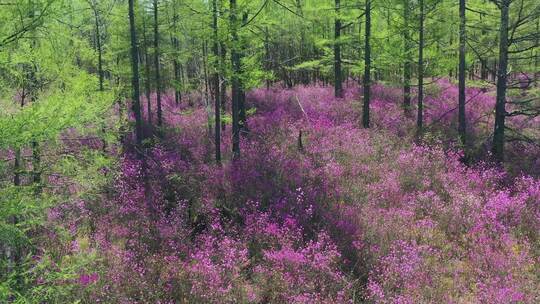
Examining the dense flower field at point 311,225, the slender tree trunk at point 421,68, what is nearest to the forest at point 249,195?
the dense flower field at point 311,225

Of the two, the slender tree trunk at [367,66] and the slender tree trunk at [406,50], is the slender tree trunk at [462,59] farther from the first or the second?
the slender tree trunk at [367,66]

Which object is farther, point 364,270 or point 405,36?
point 405,36

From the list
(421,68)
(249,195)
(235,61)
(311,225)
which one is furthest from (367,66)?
(311,225)

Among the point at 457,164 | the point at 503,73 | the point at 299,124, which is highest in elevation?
the point at 503,73

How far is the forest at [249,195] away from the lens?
702 cm

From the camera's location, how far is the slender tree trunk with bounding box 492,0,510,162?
14684 mm

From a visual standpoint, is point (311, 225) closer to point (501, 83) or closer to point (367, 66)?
point (501, 83)

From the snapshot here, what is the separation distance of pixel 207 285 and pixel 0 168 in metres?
4.47

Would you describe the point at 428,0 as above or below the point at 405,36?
above

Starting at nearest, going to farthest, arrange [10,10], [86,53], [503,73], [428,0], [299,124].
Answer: [10,10] < [503,73] < [86,53] < [428,0] < [299,124]

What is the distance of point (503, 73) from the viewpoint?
1491 centimetres

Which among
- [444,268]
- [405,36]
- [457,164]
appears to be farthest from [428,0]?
[444,268]

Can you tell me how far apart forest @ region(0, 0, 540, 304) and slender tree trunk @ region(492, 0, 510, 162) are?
63 millimetres

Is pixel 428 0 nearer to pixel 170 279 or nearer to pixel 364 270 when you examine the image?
pixel 364 270
